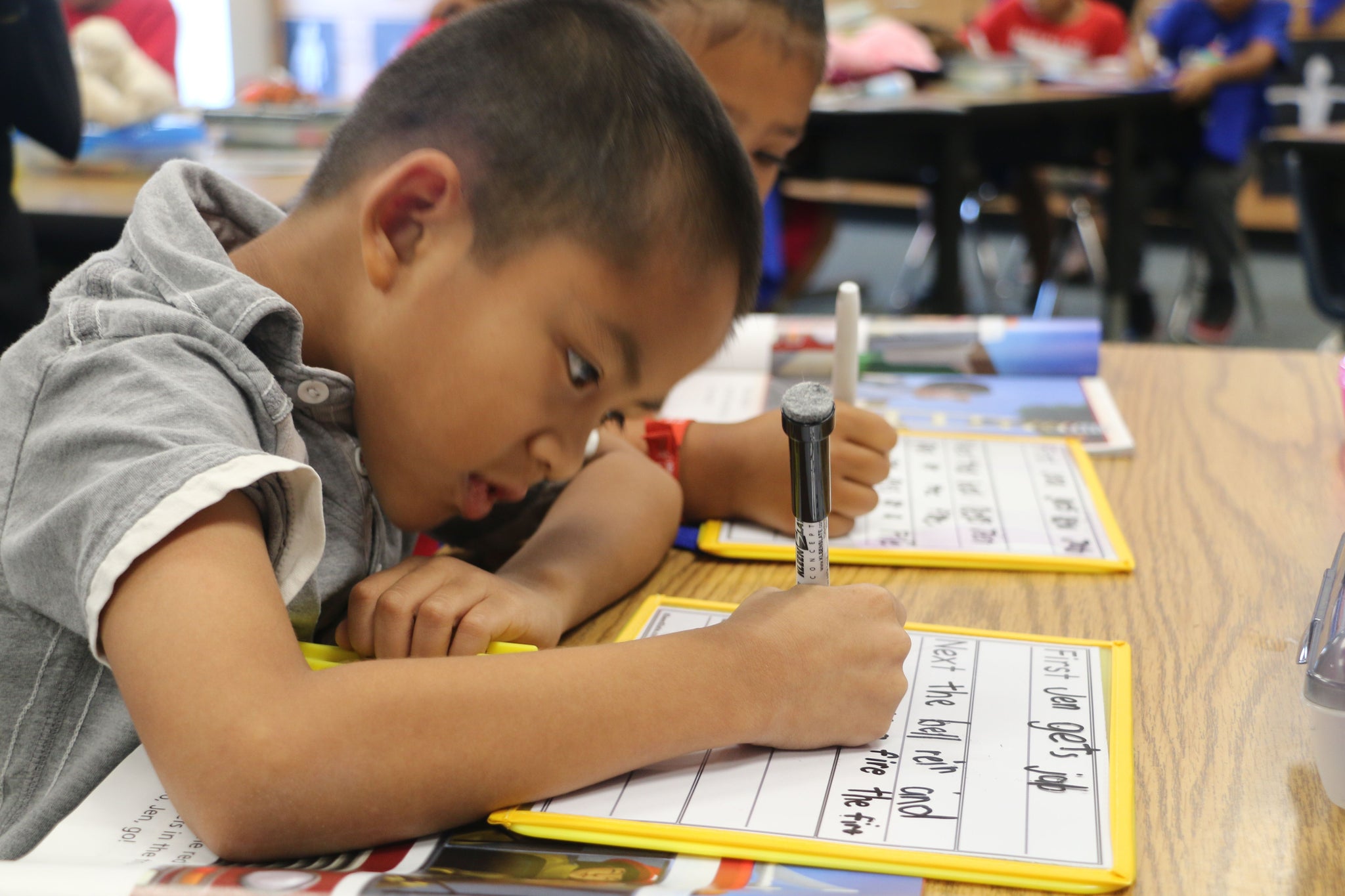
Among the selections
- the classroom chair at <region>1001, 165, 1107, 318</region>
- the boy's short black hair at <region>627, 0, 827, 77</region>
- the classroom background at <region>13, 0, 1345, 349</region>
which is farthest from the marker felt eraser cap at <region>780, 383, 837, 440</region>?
the classroom chair at <region>1001, 165, 1107, 318</region>

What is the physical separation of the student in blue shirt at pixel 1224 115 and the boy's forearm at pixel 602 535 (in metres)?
3.06

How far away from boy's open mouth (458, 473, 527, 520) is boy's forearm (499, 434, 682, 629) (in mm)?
37

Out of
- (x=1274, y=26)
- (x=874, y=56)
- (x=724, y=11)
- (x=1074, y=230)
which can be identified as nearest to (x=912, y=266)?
(x=1074, y=230)

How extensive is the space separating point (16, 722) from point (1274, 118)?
12.9 ft

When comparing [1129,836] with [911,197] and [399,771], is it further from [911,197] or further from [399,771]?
[911,197]

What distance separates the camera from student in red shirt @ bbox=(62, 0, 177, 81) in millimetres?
2549

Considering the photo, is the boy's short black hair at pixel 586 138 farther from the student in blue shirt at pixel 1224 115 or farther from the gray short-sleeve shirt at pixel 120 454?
the student in blue shirt at pixel 1224 115

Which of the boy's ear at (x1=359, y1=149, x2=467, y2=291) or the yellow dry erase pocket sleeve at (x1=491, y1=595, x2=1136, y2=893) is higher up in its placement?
the boy's ear at (x1=359, y1=149, x2=467, y2=291)

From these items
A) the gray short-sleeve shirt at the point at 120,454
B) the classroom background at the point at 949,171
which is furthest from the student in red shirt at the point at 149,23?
the gray short-sleeve shirt at the point at 120,454

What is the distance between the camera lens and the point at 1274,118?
3.61m

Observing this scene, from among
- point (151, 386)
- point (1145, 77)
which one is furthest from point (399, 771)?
point (1145, 77)

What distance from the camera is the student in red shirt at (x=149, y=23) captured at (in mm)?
2549

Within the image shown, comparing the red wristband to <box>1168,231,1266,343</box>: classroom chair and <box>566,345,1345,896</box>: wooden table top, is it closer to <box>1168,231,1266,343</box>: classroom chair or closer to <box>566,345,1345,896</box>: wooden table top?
<box>566,345,1345,896</box>: wooden table top

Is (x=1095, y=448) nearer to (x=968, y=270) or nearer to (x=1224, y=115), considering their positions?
(x=1224, y=115)
